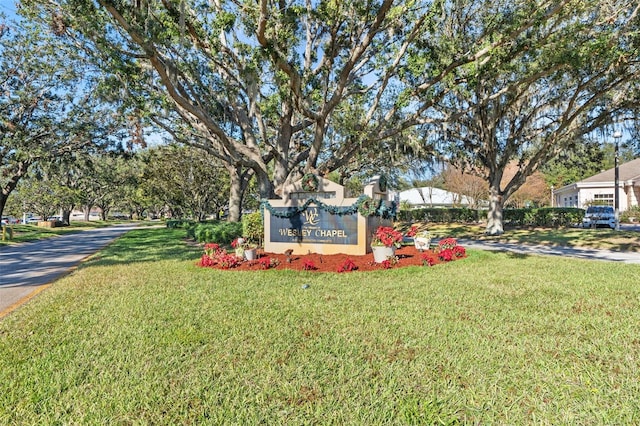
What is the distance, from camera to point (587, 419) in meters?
2.49

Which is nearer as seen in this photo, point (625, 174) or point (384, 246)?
point (384, 246)

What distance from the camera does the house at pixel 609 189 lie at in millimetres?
28828

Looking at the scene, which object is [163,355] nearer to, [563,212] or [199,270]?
[199,270]

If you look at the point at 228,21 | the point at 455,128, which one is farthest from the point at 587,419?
the point at 455,128

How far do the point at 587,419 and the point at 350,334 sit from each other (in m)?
2.24

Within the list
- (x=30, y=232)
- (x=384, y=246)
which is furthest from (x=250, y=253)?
(x=30, y=232)

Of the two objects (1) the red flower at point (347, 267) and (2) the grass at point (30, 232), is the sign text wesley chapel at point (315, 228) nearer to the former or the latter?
(1) the red flower at point (347, 267)

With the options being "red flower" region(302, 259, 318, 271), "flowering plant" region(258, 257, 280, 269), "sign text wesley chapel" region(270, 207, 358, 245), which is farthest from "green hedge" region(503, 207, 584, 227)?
"flowering plant" region(258, 257, 280, 269)

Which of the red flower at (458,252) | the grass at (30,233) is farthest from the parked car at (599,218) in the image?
the grass at (30,233)

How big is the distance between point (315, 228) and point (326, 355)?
7040 millimetres

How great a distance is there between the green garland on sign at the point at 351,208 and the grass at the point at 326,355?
11.7 feet

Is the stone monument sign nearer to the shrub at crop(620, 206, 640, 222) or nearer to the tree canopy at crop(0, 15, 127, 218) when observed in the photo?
the tree canopy at crop(0, 15, 127, 218)

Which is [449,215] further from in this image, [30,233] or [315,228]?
[30,233]

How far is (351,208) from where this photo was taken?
9.91 metres
